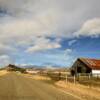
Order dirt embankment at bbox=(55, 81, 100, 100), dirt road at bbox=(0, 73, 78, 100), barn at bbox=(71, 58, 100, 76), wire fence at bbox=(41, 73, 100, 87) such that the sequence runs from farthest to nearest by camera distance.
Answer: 1. barn at bbox=(71, 58, 100, 76)
2. wire fence at bbox=(41, 73, 100, 87)
3. dirt embankment at bbox=(55, 81, 100, 100)
4. dirt road at bbox=(0, 73, 78, 100)

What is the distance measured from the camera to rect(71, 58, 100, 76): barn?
5803 cm

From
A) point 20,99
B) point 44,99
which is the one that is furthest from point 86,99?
point 20,99

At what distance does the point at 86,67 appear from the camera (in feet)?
199

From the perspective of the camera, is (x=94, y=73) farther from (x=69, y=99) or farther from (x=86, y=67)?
(x=69, y=99)

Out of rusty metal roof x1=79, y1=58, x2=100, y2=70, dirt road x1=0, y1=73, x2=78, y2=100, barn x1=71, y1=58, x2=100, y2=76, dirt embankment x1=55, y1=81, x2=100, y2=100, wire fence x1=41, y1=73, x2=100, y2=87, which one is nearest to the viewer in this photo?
dirt road x1=0, y1=73, x2=78, y2=100

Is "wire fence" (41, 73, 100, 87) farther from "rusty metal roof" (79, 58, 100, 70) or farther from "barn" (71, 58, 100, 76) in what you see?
"rusty metal roof" (79, 58, 100, 70)

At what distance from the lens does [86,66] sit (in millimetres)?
60625

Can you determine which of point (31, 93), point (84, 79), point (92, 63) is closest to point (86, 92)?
point (31, 93)

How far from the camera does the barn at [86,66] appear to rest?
2285 inches

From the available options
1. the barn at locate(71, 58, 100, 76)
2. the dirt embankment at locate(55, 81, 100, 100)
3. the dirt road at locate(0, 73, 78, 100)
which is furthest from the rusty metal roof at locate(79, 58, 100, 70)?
the dirt embankment at locate(55, 81, 100, 100)

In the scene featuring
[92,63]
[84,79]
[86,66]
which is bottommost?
[84,79]

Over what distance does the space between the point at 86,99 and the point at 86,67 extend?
145ft

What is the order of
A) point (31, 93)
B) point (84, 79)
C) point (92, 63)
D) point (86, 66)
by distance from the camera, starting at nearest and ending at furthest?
1. point (31, 93)
2. point (84, 79)
3. point (92, 63)
4. point (86, 66)

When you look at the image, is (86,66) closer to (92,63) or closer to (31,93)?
(92,63)
